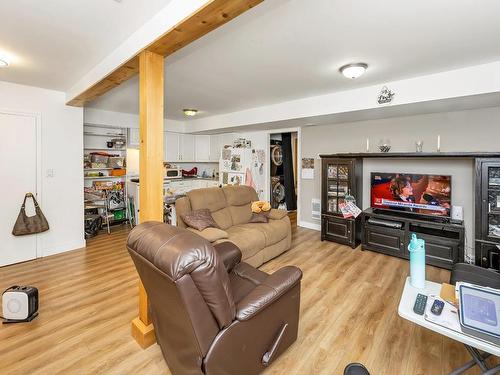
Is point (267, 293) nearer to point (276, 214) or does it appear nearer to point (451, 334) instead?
point (451, 334)

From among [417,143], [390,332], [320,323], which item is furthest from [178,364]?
[417,143]

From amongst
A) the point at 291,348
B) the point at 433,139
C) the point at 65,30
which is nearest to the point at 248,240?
the point at 291,348

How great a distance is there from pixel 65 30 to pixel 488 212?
15.4 feet

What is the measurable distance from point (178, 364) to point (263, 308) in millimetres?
596

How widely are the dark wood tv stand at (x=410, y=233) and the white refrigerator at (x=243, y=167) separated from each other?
8.42 feet

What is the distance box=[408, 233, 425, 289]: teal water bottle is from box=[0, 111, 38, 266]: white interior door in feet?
15.1

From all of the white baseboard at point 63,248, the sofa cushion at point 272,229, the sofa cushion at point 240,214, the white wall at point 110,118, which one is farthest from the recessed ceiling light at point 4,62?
the sofa cushion at point 272,229

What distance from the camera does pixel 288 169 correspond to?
22.7ft

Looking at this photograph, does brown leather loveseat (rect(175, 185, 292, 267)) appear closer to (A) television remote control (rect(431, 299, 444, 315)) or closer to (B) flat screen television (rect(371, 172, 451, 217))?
(B) flat screen television (rect(371, 172, 451, 217))

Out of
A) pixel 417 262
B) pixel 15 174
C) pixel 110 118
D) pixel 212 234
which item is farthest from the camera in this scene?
pixel 110 118

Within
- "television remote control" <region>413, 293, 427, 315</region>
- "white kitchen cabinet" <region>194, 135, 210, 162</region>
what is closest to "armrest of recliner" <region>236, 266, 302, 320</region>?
"television remote control" <region>413, 293, 427, 315</region>

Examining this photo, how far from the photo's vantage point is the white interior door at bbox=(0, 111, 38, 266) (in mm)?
3422

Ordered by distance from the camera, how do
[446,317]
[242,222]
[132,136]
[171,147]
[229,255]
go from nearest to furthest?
[446,317] → [229,255] → [242,222] → [132,136] → [171,147]

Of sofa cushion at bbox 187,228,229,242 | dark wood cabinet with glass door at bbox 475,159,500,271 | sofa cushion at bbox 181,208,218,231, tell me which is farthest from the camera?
sofa cushion at bbox 181,208,218,231
